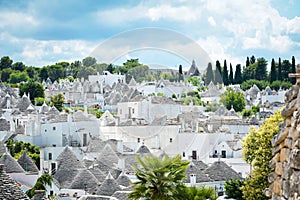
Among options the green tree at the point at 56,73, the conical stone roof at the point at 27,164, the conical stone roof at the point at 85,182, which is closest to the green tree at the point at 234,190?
the conical stone roof at the point at 85,182

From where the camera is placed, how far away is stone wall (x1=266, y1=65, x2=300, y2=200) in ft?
14.2

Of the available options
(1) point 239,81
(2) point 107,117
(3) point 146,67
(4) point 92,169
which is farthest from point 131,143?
(1) point 239,81

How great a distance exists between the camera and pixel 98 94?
250 feet

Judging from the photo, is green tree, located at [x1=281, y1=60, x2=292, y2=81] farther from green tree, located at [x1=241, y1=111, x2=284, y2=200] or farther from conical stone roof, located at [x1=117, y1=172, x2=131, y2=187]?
green tree, located at [x1=241, y1=111, x2=284, y2=200]

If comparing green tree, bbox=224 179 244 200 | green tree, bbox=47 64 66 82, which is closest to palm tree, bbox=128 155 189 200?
green tree, bbox=224 179 244 200

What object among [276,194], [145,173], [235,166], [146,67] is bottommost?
[235,166]

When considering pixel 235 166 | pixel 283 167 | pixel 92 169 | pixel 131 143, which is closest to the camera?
pixel 283 167

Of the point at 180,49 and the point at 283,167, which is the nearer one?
the point at 283,167

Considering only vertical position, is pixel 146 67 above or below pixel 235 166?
above

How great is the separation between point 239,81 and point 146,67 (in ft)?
304

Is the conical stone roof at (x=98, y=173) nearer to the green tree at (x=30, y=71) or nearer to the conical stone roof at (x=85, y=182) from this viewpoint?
the conical stone roof at (x=85, y=182)

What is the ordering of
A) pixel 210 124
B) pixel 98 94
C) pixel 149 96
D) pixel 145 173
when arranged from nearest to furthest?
pixel 145 173
pixel 149 96
pixel 210 124
pixel 98 94

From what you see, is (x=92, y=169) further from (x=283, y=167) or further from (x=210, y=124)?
(x=283, y=167)

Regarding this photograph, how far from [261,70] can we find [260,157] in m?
92.1
